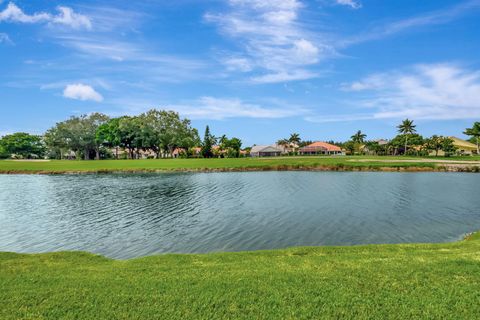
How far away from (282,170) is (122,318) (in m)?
66.1

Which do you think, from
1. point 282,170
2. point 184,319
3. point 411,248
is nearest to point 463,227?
point 411,248

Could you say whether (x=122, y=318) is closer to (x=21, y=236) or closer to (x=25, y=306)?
(x=25, y=306)

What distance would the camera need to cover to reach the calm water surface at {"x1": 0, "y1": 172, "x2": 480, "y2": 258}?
687 inches

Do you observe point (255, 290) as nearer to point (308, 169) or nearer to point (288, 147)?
point (308, 169)

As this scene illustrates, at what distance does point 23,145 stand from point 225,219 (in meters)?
167

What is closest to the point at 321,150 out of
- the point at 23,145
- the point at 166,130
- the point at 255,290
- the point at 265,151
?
the point at 265,151

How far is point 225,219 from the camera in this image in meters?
22.9

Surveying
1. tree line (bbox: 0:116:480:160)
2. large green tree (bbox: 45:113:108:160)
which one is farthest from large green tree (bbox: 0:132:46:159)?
large green tree (bbox: 45:113:108:160)

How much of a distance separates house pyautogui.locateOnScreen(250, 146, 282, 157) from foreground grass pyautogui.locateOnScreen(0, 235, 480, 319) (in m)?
157

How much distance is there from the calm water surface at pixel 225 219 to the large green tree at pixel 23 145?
138793 millimetres

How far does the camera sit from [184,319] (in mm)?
6414

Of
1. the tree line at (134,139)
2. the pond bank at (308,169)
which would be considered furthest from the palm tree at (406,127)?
the pond bank at (308,169)

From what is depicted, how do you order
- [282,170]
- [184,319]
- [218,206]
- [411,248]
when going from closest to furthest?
1. [184,319]
2. [411,248]
3. [218,206]
4. [282,170]

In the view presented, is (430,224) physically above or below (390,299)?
below
